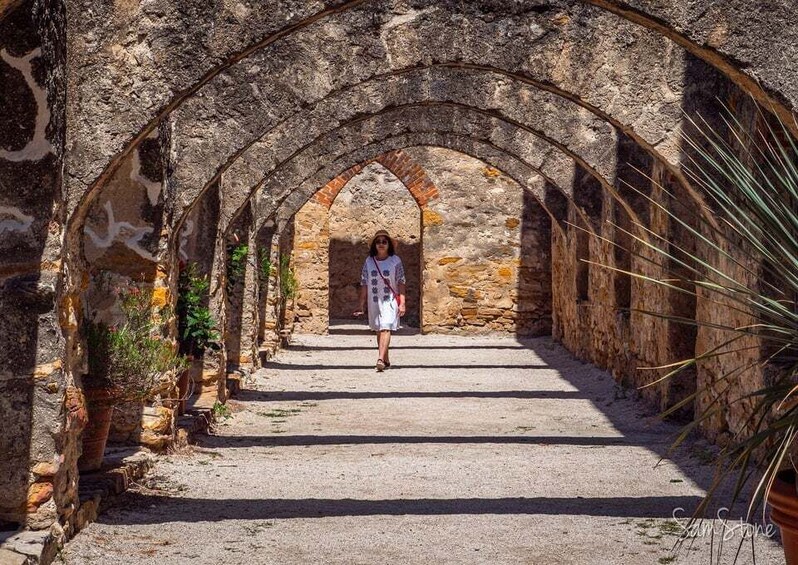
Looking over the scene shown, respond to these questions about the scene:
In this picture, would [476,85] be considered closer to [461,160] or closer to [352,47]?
[352,47]

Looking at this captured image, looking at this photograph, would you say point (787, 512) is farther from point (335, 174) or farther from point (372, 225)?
point (372, 225)

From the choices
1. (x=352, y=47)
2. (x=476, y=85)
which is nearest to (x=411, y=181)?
(x=476, y=85)

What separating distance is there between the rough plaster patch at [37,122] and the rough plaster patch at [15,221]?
178 mm

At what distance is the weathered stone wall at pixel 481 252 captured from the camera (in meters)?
16.9

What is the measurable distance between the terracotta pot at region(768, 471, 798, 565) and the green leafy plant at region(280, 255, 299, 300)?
12638 mm

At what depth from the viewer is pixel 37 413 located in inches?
175

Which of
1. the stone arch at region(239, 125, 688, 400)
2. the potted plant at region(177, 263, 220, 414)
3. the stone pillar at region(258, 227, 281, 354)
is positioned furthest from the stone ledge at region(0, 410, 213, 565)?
the stone pillar at region(258, 227, 281, 354)

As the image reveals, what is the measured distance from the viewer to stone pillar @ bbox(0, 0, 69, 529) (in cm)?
431

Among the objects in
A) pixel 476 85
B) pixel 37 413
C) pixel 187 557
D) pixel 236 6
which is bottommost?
pixel 187 557

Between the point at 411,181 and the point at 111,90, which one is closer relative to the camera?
the point at 111,90

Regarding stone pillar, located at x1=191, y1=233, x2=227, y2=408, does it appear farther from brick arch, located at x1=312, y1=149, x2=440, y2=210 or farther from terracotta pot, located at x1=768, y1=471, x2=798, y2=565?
brick arch, located at x1=312, y1=149, x2=440, y2=210

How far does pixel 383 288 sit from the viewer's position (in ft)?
38.8

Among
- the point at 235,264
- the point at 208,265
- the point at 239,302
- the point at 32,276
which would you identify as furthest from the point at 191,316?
the point at 239,302

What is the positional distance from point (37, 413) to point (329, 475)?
2.26m
